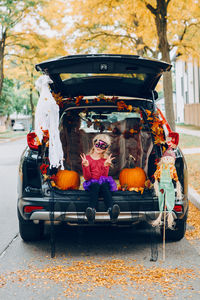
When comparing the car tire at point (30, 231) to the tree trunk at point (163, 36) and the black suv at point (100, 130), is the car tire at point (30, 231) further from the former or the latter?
the tree trunk at point (163, 36)

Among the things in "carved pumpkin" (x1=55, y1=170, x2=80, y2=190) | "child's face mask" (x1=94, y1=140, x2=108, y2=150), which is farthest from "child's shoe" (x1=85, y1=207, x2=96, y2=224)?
"child's face mask" (x1=94, y1=140, x2=108, y2=150)

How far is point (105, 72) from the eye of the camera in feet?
16.1

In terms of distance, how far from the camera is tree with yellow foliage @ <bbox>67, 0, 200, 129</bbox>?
12625mm

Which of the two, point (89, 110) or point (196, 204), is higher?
Result: point (89, 110)

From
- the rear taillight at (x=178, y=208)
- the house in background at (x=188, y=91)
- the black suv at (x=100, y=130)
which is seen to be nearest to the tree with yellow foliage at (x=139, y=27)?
the black suv at (x=100, y=130)

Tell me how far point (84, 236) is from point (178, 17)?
12.4 meters

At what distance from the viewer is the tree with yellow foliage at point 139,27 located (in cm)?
1262

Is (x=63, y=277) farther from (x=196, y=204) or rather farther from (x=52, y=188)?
(x=196, y=204)

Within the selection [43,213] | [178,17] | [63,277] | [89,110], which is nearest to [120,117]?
[89,110]

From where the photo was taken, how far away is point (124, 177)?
18.3 feet

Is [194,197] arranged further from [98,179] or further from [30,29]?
[30,29]

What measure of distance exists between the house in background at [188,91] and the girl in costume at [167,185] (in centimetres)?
3118

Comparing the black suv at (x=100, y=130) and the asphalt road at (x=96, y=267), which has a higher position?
the black suv at (x=100, y=130)

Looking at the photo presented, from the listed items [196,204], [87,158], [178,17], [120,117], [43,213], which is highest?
[178,17]
